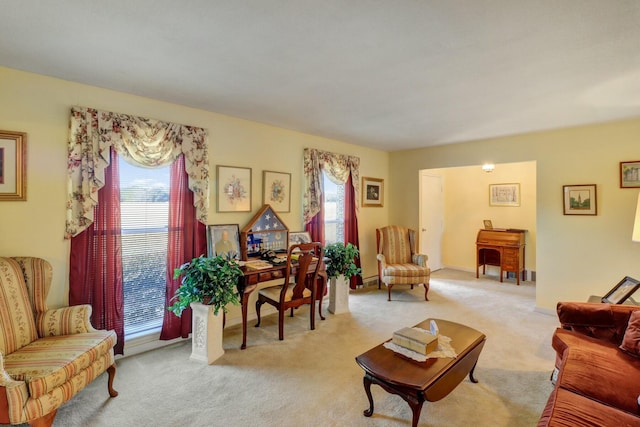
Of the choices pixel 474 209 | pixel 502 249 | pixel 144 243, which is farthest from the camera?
pixel 474 209

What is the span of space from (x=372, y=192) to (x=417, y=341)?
11.9 feet

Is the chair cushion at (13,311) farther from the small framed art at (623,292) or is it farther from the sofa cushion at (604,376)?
the small framed art at (623,292)

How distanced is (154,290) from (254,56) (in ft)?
7.82

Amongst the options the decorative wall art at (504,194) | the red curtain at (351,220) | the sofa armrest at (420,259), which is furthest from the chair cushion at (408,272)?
the decorative wall art at (504,194)

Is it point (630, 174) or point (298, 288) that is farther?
point (630, 174)

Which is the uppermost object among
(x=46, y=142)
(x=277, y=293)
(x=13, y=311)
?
(x=46, y=142)

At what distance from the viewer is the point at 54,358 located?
188 cm

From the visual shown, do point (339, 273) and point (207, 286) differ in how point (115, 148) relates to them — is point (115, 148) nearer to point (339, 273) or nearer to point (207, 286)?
point (207, 286)

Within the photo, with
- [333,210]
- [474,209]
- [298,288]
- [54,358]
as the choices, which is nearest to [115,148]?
[54,358]

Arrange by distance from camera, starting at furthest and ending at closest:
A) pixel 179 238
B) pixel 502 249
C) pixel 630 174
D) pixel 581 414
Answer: pixel 502 249 < pixel 630 174 < pixel 179 238 < pixel 581 414

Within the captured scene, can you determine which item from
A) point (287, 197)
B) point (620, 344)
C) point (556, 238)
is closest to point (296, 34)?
point (287, 197)

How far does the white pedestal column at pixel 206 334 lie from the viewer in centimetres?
273

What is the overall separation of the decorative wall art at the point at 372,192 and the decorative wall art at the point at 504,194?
2404 mm

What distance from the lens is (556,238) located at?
3963 millimetres
